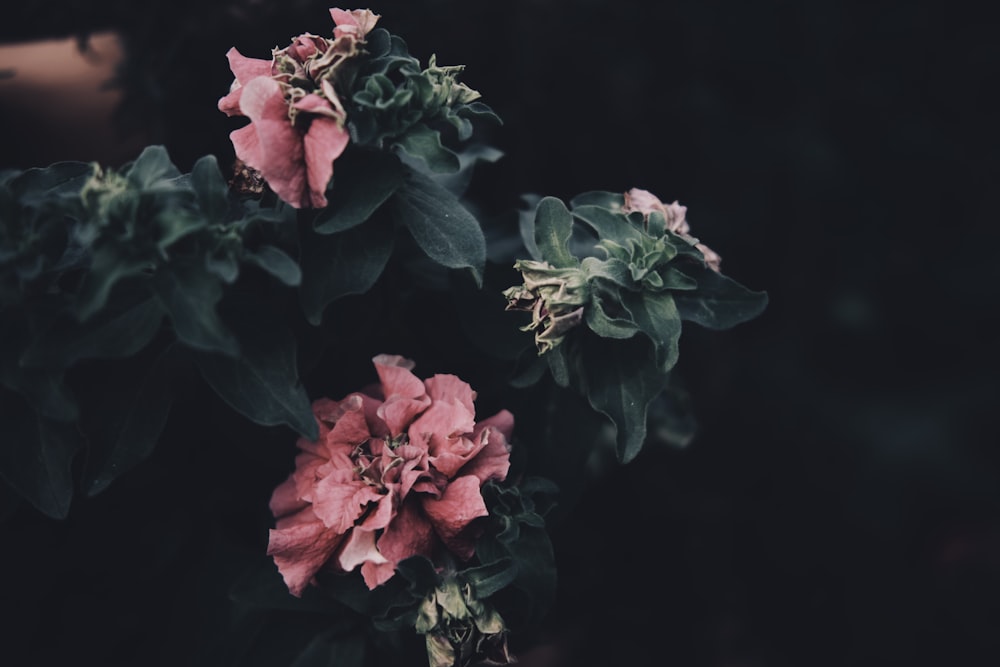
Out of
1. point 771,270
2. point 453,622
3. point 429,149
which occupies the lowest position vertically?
point 771,270

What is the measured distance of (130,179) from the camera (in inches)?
26.4

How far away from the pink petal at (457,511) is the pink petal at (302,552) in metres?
0.09

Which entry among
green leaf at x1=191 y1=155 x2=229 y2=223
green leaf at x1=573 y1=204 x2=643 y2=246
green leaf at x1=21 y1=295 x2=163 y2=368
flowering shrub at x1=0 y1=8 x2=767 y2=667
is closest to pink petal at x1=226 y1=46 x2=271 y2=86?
flowering shrub at x1=0 y1=8 x2=767 y2=667

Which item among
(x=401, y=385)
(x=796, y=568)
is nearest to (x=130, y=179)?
(x=401, y=385)

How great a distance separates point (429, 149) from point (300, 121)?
105 millimetres

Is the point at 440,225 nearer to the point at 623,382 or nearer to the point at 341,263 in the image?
the point at 341,263

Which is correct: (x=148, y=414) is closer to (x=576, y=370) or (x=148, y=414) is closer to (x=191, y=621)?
(x=191, y=621)

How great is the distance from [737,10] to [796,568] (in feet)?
3.10

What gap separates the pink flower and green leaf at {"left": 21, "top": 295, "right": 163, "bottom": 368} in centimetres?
17

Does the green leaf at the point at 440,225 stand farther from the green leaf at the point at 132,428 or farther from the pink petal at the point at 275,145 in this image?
the green leaf at the point at 132,428

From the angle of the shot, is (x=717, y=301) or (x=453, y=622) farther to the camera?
(x=717, y=301)

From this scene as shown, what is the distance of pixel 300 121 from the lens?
69cm

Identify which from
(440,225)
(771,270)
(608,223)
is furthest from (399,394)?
(771,270)

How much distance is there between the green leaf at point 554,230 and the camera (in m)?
0.78
